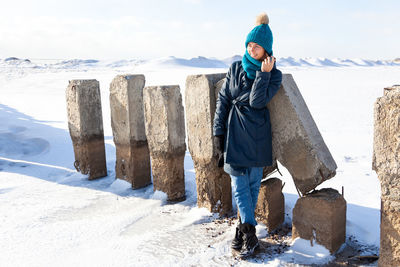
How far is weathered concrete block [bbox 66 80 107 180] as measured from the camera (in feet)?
16.7

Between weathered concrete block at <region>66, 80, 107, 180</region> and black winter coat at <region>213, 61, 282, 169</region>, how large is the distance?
2.86m

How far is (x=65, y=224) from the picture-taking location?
146 inches

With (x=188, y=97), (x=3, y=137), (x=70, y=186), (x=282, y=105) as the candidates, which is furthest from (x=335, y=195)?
(x=3, y=137)

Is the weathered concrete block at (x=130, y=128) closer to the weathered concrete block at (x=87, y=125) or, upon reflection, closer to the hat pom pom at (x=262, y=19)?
the weathered concrete block at (x=87, y=125)

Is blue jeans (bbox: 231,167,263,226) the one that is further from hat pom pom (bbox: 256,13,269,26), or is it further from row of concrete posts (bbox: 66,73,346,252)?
hat pom pom (bbox: 256,13,269,26)

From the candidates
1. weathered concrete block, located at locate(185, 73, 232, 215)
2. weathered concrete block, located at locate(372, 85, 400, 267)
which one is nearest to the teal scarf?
weathered concrete block, located at locate(185, 73, 232, 215)

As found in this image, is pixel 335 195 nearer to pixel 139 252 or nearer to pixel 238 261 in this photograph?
pixel 238 261

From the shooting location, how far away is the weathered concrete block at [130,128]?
4.61 m

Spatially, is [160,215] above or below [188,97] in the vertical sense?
below

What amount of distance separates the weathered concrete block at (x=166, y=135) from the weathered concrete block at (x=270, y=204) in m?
1.22

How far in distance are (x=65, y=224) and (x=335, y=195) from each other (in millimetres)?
2678

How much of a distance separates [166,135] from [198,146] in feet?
1.78

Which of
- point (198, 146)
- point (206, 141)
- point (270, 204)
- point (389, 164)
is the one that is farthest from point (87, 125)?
point (389, 164)

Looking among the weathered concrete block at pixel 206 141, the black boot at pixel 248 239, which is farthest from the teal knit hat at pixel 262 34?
the black boot at pixel 248 239
